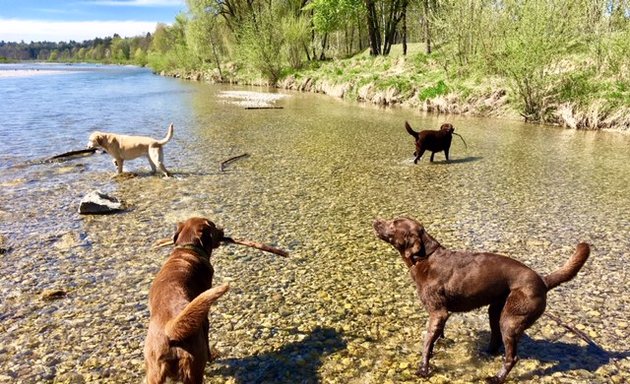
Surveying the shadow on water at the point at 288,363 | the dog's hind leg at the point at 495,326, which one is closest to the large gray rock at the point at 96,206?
the shadow on water at the point at 288,363

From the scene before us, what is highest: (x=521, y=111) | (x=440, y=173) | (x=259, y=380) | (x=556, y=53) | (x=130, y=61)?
(x=130, y=61)

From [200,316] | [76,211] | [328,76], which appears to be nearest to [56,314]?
[200,316]

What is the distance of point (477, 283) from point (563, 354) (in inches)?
63.2

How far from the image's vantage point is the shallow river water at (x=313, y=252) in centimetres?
470

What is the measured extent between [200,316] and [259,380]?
1520 millimetres

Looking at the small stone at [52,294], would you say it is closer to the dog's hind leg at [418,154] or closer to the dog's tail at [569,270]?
the dog's tail at [569,270]

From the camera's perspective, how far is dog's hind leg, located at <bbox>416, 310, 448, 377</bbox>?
4.24 meters

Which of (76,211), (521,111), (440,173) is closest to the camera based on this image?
(76,211)

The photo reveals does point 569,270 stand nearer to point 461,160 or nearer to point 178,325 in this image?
point 178,325

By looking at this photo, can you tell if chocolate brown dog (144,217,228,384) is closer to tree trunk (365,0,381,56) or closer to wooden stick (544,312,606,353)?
wooden stick (544,312,606,353)

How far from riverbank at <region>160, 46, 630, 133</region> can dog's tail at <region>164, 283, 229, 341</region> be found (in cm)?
2138

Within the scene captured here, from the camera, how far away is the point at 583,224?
8508 mm

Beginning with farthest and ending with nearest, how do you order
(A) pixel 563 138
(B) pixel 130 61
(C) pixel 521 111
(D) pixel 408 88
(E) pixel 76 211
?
(B) pixel 130 61
(D) pixel 408 88
(C) pixel 521 111
(A) pixel 563 138
(E) pixel 76 211

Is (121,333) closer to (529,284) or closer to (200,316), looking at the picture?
(200,316)
